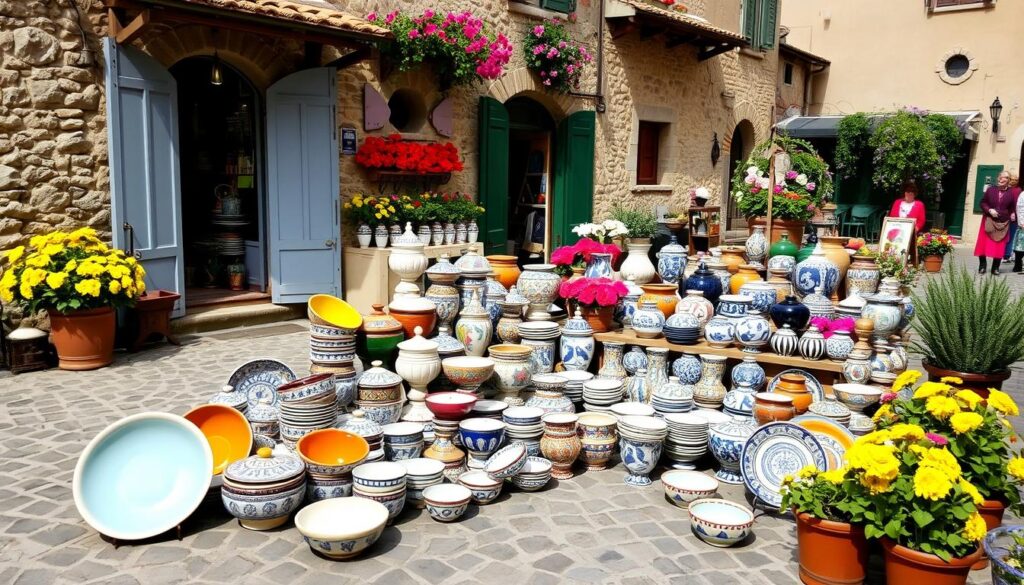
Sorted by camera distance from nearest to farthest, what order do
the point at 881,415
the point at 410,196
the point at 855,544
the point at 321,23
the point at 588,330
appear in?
the point at 855,544, the point at 881,415, the point at 588,330, the point at 321,23, the point at 410,196

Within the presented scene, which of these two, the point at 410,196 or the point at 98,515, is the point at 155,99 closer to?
the point at 410,196

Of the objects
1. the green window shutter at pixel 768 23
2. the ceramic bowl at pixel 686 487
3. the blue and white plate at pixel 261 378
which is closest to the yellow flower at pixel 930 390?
the ceramic bowl at pixel 686 487

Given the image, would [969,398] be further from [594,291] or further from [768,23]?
[768,23]

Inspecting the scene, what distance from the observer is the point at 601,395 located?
474cm

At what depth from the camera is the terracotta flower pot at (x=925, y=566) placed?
2.79 meters

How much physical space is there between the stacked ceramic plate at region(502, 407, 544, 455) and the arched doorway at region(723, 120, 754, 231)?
12433 millimetres

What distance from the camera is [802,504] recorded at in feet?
10.3

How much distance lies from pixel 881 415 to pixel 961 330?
1381 mm

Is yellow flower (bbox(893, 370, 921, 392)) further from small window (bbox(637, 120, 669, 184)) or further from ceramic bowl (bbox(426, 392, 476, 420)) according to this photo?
small window (bbox(637, 120, 669, 184))

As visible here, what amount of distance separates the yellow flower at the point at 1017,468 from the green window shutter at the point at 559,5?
28.9ft

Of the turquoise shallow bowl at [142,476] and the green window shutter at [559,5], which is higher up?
the green window shutter at [559,5]

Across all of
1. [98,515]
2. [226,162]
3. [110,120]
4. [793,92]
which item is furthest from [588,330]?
[793,92]

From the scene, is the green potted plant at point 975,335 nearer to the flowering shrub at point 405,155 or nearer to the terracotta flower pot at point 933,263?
the flowering shrub at point 405,155

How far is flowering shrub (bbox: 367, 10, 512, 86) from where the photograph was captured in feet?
27.0
